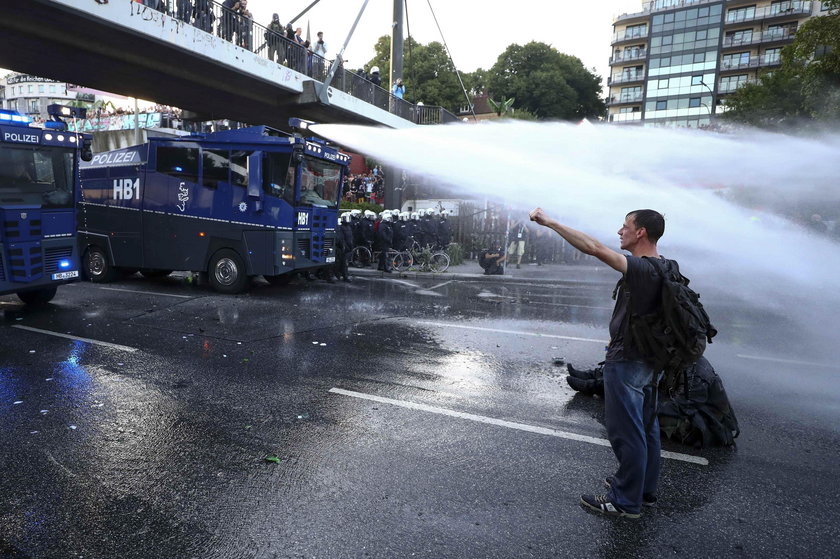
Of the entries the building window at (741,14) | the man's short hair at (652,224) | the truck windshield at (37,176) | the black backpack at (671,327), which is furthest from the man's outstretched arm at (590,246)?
the building window at (741,14)

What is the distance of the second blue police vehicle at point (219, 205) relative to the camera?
36.4 ft

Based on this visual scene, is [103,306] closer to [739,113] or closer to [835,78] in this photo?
[835,78]

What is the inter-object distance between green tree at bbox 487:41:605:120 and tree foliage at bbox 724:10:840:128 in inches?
1665

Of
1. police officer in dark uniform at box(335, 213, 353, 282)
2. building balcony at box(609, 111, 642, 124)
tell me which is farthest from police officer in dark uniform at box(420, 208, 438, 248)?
building balcony at box(609, 111, 642, 124)

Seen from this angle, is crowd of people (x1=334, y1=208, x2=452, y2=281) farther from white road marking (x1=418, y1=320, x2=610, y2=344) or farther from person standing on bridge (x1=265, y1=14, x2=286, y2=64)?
person standing on bridge (x1=265, y1=14, x2=286, y2=64)

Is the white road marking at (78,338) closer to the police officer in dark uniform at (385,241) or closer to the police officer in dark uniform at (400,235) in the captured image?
the police officer in dark uniform at (385,241)

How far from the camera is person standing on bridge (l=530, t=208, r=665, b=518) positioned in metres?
3.20

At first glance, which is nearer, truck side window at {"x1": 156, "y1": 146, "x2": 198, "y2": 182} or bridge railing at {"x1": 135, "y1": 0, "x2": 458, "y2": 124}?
truck side window at {"x1": 156, "y1": 146, "x2": 198, "y2": 182}

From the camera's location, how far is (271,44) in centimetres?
1995

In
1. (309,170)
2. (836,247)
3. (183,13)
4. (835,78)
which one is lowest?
(836,247)

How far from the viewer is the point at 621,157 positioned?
8.46m

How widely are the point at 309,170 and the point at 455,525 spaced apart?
31.5 ft

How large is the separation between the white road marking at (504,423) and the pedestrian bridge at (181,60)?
13.0m

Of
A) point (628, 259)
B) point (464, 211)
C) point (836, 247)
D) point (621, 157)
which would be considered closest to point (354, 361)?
point (628, 259)
